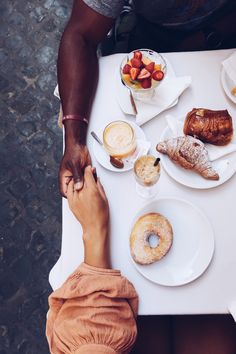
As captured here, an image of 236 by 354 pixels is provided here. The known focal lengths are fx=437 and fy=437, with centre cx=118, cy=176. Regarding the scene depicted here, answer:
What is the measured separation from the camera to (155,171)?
5.31 feet

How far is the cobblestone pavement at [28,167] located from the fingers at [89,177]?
3.73 feet

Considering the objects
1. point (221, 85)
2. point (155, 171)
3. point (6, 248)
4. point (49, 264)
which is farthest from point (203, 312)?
point (6, 248)

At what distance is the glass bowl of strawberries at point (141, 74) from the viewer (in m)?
1.68

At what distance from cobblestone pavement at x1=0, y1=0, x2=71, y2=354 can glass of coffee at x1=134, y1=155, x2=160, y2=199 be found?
1209 millimetres

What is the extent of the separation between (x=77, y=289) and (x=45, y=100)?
1.76m

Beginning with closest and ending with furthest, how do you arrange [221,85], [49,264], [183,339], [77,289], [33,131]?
[77,289] → [221,85] → [183,339] → [49,264] → [33,131]

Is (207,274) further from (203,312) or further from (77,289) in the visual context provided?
(77,289)

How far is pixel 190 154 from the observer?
64.2 inches

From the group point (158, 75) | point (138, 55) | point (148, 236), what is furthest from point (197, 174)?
point (138, 55)

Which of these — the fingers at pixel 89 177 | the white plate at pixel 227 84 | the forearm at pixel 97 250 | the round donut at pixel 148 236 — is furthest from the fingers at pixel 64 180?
the white plate at pixel 227 84

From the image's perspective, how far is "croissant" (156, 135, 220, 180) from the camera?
1635 millimetres

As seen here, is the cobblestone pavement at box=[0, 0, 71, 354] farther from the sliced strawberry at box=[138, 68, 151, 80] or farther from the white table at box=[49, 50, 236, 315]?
the sliced strawberry at box=[138, 68, 151, 80]

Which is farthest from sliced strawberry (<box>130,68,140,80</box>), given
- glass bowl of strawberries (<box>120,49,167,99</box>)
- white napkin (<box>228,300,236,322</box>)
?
white napkin (<box>228,300,236,322</box>)

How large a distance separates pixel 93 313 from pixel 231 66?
108 cm
